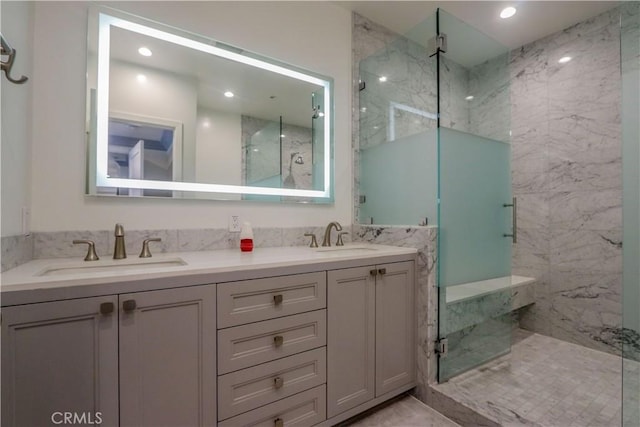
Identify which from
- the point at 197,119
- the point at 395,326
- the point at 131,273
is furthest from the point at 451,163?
the point at 131,273

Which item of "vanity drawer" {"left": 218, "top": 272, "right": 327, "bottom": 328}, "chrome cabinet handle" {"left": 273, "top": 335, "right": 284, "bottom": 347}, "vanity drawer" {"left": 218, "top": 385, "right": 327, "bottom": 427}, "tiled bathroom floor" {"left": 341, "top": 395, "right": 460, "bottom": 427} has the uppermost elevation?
"vanity drawer" {"left": 218, "top": 272, "right": 327, "bottom": 328}

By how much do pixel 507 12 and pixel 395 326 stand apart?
261 cm

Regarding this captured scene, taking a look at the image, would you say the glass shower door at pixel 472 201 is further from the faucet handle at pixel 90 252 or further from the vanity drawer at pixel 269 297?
the faucet handle at pixel 90 252

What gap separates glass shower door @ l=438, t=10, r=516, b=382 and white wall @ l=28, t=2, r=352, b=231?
0.73 meters

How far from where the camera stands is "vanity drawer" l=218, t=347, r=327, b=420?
1103mm

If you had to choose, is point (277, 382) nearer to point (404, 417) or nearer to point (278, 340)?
point (278, 340)

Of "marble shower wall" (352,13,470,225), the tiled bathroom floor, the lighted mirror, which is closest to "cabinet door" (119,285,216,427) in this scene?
the lighted mirror

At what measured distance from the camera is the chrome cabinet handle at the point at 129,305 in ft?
3.04

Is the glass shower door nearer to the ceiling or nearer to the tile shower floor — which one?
the tile shower floor

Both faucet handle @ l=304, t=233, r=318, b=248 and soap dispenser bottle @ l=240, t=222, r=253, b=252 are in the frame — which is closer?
soap dispenser bottle @ l=240, t=222, r=253, b=252

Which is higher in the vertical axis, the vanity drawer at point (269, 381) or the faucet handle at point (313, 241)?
the faucet handle at point (313, 241)

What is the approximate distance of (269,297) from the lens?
1.20m

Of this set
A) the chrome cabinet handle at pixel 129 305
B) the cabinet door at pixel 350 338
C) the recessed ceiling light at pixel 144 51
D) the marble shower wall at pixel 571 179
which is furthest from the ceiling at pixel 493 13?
the chrome cabinet handle at pixel 129 305

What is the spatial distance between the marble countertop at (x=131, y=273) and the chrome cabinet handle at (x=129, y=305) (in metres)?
0.04
